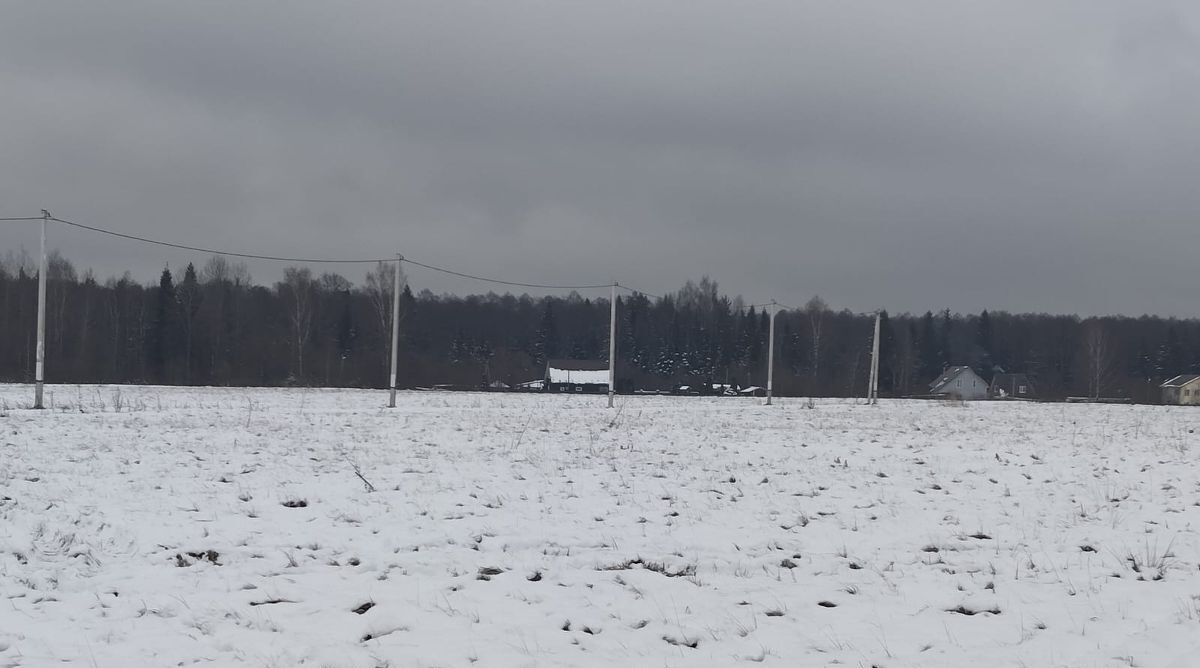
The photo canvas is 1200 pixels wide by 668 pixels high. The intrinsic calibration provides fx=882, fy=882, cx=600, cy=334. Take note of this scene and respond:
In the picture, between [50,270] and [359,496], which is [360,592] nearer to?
[359,496]

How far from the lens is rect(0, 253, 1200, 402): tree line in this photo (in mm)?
85812

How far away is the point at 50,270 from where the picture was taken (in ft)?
311

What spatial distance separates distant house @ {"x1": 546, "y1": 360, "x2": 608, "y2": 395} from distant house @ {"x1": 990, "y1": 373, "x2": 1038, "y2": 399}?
5382cm

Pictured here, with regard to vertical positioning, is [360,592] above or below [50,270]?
below

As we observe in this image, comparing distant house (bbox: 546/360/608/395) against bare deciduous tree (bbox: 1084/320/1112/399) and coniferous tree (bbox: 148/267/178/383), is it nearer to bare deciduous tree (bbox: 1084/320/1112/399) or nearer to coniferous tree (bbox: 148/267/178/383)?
coniferous tree (bbox: 148/267/178/383)

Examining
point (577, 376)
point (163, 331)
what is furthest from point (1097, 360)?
point (163, 331)

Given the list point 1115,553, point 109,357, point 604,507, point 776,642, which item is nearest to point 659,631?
point 776,642

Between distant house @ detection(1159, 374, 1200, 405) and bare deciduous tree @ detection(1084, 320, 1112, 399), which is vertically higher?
bare deciduous tree @ detection(1084, 320, 1112, 399)

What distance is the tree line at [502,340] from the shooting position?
85.8 metres

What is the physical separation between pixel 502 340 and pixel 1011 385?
244ft

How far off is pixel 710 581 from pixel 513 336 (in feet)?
423

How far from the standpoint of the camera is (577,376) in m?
118

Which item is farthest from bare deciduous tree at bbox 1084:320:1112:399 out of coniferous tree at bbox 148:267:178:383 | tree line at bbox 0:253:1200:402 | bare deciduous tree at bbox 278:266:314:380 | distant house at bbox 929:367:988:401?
coniferous tree at bbox 148:267:178:383

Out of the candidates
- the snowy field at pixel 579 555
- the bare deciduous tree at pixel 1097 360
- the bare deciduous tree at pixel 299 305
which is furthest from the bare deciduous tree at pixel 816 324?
the snowy field at pixel 579 555
